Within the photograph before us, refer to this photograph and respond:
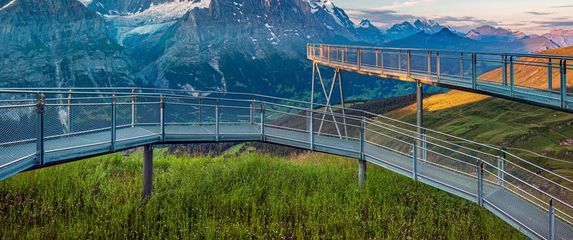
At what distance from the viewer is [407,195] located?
1752cm

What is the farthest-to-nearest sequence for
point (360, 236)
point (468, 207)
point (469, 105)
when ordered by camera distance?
point (469, 105)
point (468, 207)
point (360, 236)

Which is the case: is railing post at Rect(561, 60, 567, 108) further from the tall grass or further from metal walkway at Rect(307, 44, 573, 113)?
the tall grass

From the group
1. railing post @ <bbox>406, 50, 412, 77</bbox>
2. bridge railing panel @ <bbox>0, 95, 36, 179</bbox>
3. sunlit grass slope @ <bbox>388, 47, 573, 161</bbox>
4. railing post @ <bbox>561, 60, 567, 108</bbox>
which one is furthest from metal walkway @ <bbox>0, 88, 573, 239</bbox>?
sunlit grass slope @ <bbox>388, 47, 573, 161</bbox>

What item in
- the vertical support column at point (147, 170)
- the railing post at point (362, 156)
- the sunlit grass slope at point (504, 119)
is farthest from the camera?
the sunlit grass slope at point (504, 119)

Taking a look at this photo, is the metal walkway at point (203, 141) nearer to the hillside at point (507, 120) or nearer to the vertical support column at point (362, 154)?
the vertical support column at point (362, 154)

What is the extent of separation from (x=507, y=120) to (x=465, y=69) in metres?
84.4

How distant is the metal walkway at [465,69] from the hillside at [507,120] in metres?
2.22

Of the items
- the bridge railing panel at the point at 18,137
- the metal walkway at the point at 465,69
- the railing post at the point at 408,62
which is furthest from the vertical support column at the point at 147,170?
the railing post at the point at 408,62

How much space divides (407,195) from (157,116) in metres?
9.31

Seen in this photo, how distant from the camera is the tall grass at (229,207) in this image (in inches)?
551

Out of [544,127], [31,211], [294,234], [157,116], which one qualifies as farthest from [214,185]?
[544,127]

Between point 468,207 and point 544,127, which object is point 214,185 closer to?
point 468,207

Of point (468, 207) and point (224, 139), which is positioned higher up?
point (224, 139)

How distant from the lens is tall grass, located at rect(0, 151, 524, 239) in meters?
14.0
